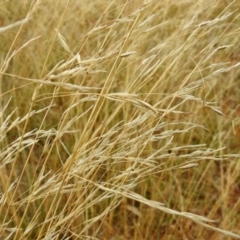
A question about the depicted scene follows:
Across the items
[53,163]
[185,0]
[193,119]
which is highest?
[185,0]

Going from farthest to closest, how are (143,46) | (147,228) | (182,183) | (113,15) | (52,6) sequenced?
(113,15) < (52,6) < (143,46) < (182,183) < (147,228)

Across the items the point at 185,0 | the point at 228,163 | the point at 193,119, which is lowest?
the point at 228,163

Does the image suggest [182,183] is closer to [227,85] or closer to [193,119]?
[193,119]

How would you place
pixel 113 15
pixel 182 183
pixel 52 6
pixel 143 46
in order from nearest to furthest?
pixel 182 183
pixel 143 46
pixel 52 6
pixel 113 15

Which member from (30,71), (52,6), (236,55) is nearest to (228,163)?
(236,55)

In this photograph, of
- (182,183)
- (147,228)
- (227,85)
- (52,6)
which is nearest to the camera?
(147,228)

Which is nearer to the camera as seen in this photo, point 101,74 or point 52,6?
point 101,74

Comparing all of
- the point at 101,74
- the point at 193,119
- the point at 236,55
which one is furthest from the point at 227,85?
the point at 101,74

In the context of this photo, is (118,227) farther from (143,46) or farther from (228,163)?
(143,46)

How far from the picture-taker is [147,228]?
1.47 m

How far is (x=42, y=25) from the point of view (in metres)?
2.16

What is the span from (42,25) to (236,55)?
83 centimetres

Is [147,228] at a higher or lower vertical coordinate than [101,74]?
lower

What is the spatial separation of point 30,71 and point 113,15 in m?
0.74
